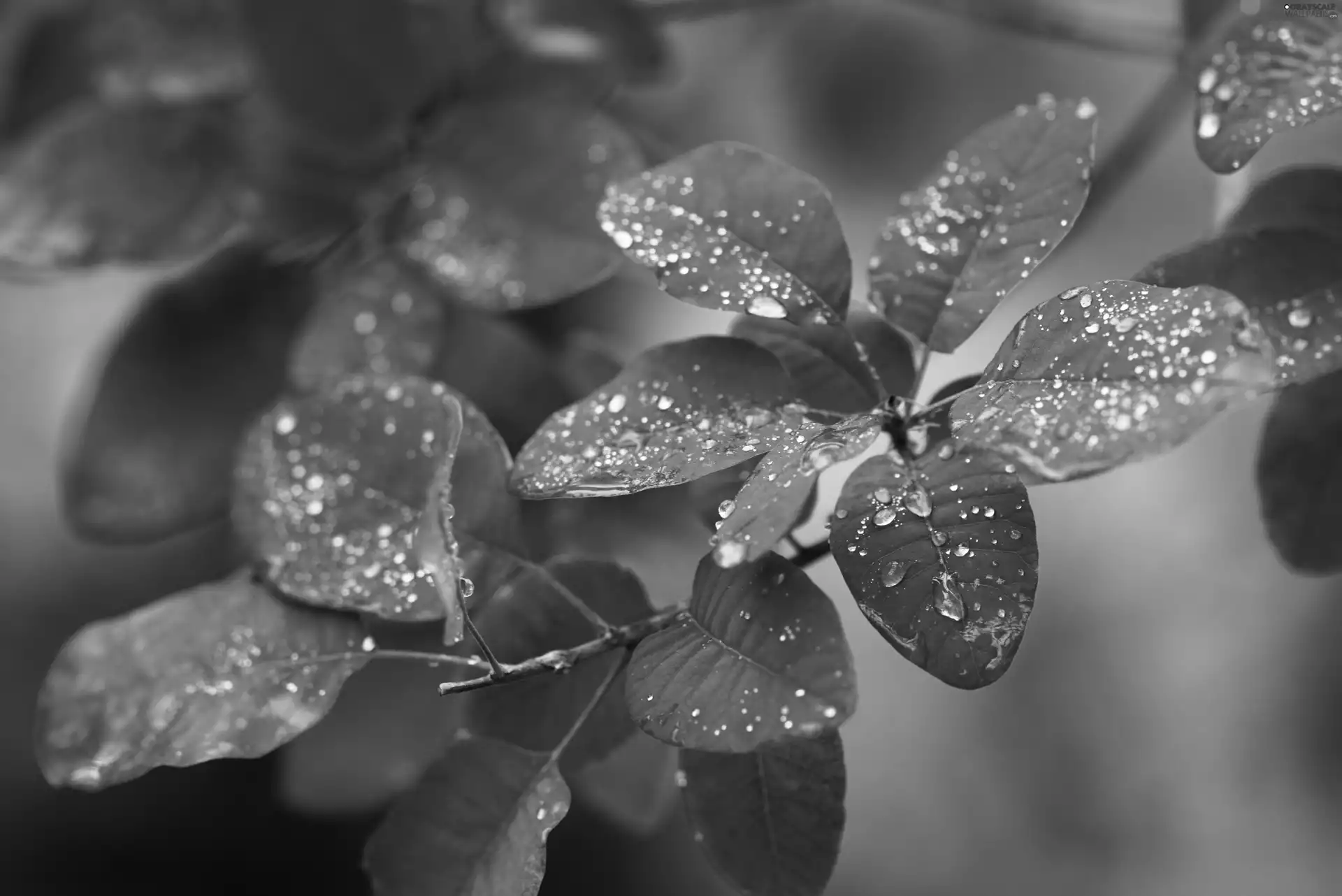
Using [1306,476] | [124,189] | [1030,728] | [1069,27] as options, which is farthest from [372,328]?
[1030,728]

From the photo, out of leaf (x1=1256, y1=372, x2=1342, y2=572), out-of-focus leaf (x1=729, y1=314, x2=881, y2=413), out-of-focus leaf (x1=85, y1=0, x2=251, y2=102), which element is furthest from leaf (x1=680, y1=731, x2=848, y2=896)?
out-of-focus leaf (x1=85, y1=0, x2=251, y2=102)

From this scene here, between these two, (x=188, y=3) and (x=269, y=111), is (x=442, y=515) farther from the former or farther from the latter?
(x=188, y=3)

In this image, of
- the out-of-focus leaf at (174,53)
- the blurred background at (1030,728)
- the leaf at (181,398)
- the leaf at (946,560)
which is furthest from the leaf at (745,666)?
the blurred background at (1030,728)

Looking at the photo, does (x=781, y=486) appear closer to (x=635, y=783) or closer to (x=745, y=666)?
(x=745, y=666)

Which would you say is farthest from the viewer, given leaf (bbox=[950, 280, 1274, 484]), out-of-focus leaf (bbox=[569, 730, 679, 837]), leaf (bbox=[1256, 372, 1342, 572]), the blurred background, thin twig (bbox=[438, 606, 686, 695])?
the blurred background

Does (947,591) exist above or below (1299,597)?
above

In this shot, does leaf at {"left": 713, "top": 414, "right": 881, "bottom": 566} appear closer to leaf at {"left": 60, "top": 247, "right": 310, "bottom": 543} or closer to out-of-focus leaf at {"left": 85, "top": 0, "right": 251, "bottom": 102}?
leaf at {"left": 60, "top": 247, "right": 310, "bottom": 543}

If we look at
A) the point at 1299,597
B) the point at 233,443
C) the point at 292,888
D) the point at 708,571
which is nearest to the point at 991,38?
the point at 1299,597
